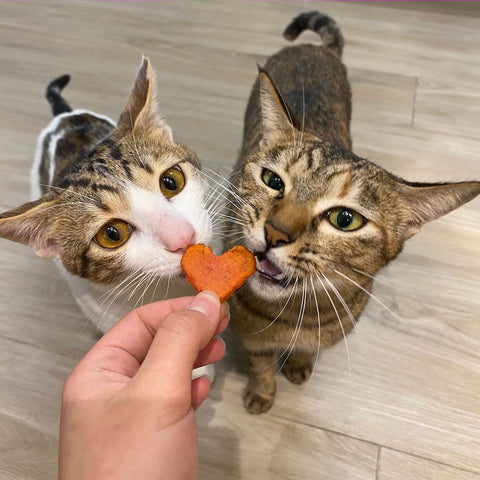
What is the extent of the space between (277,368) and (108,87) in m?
1.82

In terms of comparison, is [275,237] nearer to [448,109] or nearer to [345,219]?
[345,219]

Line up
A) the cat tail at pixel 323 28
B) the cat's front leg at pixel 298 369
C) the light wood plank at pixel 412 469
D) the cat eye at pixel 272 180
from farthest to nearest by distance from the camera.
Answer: the cat tail at pixel 323 28
the cat's front leg at pixel 298 369
the light wood plank at pixel 412 469
the cat eye at pixel 272 180

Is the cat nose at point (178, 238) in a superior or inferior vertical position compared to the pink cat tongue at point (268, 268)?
superior

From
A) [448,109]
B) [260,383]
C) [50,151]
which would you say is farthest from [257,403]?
[448,109]

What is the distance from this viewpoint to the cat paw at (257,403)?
1.27m

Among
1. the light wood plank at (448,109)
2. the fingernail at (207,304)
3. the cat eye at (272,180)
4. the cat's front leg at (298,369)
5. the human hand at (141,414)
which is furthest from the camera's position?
the light wood plank at (448,109)

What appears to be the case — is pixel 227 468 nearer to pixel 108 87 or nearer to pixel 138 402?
pixel 138 402

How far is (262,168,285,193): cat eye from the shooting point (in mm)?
930

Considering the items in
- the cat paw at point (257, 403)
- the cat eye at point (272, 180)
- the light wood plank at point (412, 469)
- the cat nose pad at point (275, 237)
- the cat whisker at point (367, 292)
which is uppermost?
the cat eye at point (272, 180)

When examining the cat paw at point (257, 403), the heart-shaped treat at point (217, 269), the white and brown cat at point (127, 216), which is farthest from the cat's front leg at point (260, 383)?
the heart-shaped treat at point (217, 269)

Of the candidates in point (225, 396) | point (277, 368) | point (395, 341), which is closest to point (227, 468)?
point (225, 396)

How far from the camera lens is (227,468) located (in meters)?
1.21

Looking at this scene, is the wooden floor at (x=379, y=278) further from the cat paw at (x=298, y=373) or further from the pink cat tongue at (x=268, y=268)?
the pink cat tongue at (x=268, y=268)

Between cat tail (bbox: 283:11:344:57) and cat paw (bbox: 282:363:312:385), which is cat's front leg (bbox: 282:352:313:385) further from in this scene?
cat tail (bbox: 283:11:344:57)
